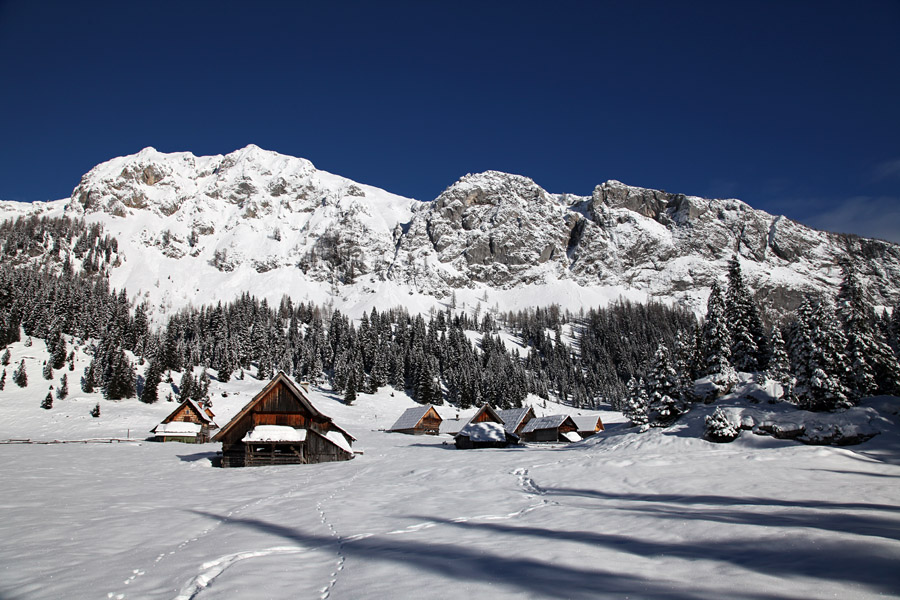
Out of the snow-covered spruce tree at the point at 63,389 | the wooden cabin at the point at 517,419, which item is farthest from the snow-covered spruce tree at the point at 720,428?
the snow-covered spruce tree at the point at 63,389

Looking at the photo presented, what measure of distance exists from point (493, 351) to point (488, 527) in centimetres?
13562

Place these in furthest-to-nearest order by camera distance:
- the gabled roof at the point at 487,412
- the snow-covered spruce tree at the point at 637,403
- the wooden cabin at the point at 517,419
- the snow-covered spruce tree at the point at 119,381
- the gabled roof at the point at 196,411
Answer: the snow-covered spruce tree at the point at 119,381 < the wooden cabin at the point at 517,419 < the gabled roof at the point at 487,412 < the gabled roof at the point at 196,411 < the snow-covered spruce tree at the point at 637,403

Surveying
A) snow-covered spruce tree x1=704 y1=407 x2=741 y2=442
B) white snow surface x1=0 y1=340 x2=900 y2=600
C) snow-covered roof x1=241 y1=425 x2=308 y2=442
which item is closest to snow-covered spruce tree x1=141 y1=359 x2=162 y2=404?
white snow surface x1=0 y1=340 x2=900 y2=600

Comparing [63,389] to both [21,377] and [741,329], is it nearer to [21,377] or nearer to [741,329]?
[21,377]

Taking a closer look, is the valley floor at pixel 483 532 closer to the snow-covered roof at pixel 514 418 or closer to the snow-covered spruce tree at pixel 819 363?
the snow-covered spruce tree at pixel 819 363

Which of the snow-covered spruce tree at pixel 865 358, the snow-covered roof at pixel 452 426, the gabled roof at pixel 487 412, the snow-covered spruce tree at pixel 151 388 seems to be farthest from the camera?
the snow-covered spruce tree at pixel 151 388

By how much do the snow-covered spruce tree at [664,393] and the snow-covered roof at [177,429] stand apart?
51.8 m

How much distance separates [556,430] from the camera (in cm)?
6469

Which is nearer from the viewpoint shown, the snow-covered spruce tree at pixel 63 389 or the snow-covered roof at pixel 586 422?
the snow-covered spruce tree at pixel 63 389

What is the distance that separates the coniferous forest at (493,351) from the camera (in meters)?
38.1

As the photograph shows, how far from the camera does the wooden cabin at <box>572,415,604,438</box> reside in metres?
70.2

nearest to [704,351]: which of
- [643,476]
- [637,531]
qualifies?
[643,476]

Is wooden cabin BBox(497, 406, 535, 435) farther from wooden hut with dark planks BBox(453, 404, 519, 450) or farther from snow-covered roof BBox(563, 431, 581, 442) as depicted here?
wooden hut with dark planks BBox(453, 404, 519, 450)

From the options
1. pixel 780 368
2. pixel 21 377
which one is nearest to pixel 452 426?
pixel 780 368
